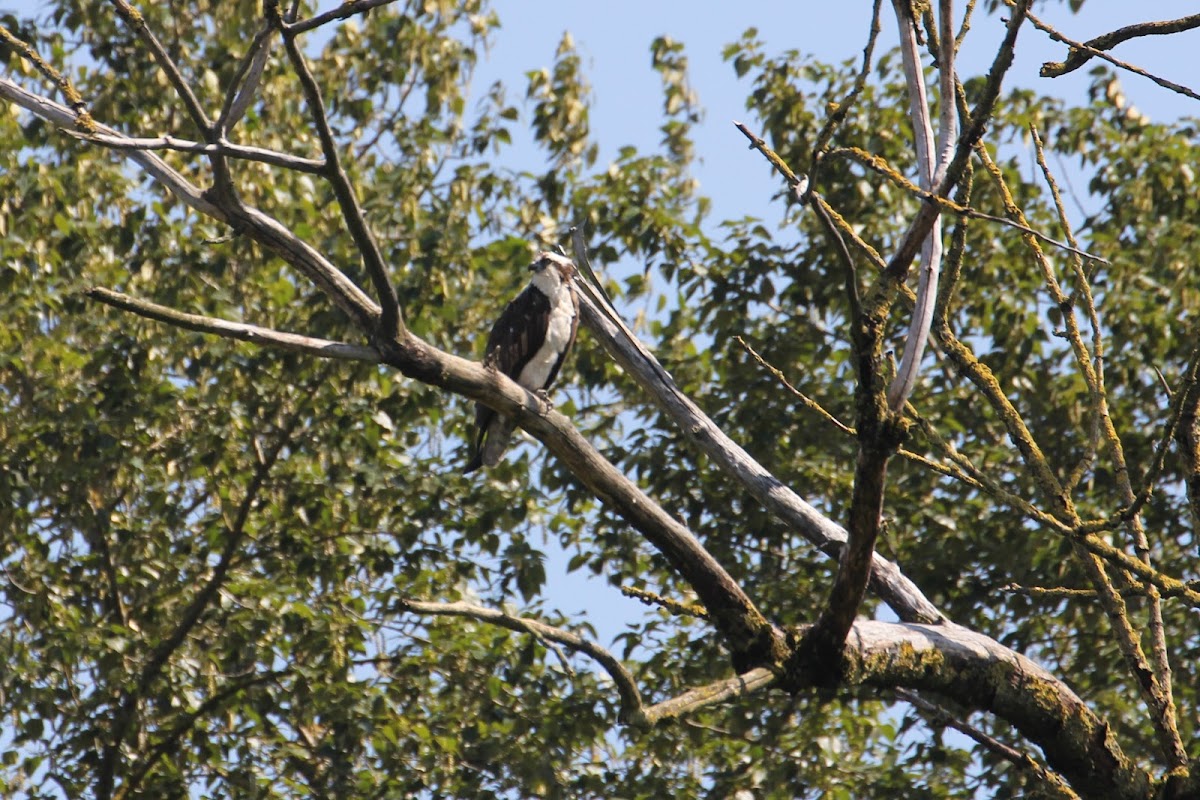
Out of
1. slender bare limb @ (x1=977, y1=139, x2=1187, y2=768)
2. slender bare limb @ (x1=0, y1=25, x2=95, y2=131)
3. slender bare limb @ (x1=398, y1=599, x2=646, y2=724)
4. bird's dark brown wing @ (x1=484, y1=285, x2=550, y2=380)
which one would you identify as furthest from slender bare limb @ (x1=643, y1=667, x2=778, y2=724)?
bird's dark brown wing @ (x1=484, y1=285, x2=550, y2=380)

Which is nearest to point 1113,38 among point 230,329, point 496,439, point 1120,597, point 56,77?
point 1120,597

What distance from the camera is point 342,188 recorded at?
3008 millimetres

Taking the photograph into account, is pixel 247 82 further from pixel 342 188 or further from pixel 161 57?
pixel 342 188

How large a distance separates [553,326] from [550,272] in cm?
25

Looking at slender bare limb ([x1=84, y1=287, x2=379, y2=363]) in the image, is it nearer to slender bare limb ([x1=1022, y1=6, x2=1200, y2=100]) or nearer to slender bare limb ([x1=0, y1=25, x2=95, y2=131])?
slender bare limb ([x1=0, y1=25, x2=95, y2=131])

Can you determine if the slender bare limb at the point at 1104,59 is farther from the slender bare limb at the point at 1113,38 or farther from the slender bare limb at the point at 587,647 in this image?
the slender bare limb at the point at 587,647

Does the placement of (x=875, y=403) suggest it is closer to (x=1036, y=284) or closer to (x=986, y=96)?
(x=986, y=96)

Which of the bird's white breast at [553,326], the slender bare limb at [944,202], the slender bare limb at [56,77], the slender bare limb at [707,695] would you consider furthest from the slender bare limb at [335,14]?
the bird's white breast at [553,326]

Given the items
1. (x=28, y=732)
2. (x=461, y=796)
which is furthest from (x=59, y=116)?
(x=28, y=732)

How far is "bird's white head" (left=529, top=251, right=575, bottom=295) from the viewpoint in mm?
5947

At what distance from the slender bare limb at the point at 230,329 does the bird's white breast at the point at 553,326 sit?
9.26 ft

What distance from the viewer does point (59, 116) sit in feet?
11.5

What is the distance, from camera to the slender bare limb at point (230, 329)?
2916 mm

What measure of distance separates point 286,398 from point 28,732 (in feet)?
6.92
